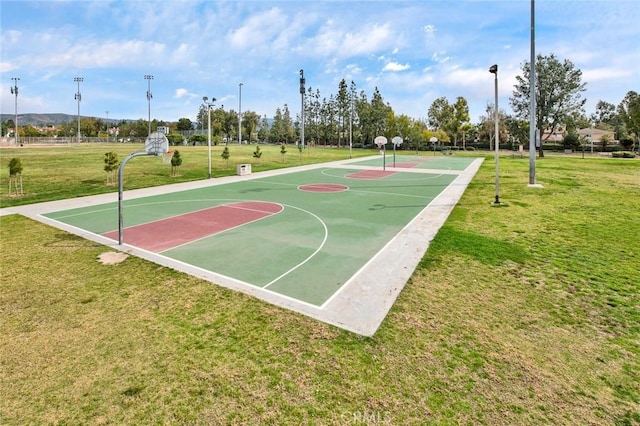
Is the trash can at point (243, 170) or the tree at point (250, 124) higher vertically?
the tree at point (250, 124)

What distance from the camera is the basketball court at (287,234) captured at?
19.3 feet

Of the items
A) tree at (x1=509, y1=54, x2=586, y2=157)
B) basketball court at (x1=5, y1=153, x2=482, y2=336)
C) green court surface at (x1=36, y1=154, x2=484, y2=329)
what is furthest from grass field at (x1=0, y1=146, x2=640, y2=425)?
tree at (x1=509, y1=54, x2=586, y2=157)

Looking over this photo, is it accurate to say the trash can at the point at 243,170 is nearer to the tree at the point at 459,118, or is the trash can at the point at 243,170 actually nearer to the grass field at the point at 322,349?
the grass field at the point at 322,349

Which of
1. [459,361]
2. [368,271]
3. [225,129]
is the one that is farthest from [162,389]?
[225,129]

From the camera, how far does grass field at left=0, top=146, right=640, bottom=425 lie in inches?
133

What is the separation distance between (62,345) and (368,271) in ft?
15.2

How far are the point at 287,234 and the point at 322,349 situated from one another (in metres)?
4.96

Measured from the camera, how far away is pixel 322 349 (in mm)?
4328

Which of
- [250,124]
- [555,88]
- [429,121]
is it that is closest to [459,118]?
[429,121]

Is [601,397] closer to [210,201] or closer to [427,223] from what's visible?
[427,223]

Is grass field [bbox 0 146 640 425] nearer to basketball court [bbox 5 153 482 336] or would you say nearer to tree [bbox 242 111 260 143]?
basketball court [bbox 5 153 482 336]

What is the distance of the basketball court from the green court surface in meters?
0.02

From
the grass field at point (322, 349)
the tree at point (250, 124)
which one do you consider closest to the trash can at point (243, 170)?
the grass field at point (322, 349)

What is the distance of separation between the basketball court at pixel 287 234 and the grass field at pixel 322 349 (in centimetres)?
40
